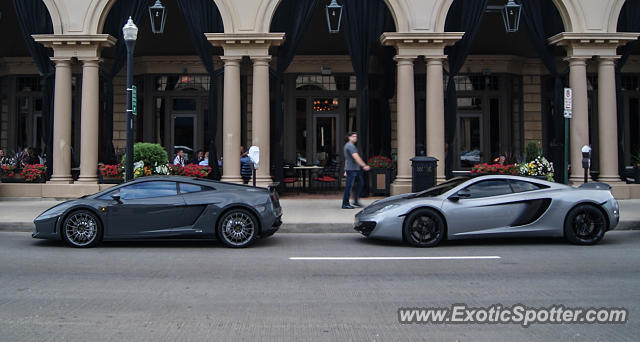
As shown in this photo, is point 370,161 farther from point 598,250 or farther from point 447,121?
point 598,250

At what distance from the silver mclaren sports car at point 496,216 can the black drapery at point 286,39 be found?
7.59 m

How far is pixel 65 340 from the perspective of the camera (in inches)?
173

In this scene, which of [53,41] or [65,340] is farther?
[53,41]

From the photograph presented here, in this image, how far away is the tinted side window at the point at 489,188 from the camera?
9.30 m

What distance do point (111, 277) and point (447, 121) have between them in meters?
11.7

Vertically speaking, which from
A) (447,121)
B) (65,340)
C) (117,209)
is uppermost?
(447,121)

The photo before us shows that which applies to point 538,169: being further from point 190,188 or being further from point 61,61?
point 61,61

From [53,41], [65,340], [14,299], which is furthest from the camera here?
[53,41]

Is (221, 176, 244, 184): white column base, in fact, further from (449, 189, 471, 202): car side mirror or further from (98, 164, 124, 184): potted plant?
(449, 189, 471, 202): car side mirror

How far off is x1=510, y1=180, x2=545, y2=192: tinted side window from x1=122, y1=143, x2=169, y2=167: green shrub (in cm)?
999

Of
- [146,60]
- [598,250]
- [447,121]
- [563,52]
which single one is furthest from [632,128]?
[146,60]

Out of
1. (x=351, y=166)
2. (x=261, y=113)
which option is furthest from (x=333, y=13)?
(x=351, y=166)

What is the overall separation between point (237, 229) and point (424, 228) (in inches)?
126

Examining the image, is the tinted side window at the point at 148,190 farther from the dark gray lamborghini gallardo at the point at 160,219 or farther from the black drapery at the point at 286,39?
the black drapery at the point at 286,39
